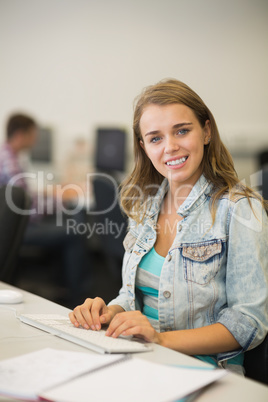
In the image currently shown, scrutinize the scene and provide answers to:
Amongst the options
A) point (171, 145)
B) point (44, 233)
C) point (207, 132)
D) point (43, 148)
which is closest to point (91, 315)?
point (171, 145)

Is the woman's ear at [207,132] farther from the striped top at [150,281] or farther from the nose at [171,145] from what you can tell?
the striped top at [150,281]

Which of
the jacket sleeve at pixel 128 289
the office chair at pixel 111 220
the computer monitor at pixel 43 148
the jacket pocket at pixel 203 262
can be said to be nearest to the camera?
the jacket pocket at pixel 203 262

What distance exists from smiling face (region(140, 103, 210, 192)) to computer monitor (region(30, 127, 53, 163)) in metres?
3.60

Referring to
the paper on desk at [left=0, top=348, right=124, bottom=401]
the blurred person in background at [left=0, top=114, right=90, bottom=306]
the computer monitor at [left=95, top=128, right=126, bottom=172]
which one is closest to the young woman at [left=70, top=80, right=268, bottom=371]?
the paper on desk at [left=0, top=348, right=124, bottom=401]

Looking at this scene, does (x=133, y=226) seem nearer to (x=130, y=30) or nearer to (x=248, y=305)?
(x=248, y=305)

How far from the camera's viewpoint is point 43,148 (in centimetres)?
475

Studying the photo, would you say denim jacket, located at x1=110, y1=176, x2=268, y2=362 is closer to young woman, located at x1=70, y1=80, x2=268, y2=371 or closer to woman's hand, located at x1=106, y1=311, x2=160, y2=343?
young woman, located at x1=70, y1=80, x2=268, y2=371

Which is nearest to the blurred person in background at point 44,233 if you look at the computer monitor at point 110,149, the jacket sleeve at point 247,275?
the computer monitor at point 110,149

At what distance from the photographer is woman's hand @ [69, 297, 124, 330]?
3.41 ft

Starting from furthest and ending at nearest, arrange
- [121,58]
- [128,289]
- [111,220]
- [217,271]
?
[121,58] < [111,220] < [128,289] < [217,271]

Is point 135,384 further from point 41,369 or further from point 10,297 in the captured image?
point 10,297

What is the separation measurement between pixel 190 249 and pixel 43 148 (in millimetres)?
3788

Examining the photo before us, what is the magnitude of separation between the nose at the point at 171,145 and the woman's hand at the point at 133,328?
1.48 ft

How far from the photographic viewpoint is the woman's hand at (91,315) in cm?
104
